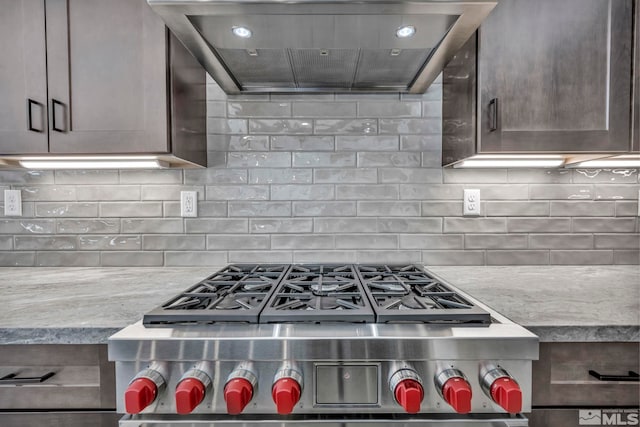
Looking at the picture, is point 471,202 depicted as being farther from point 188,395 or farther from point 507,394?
point 188,395

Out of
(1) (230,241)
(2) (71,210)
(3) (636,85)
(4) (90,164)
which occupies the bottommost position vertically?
(1) (230,241)

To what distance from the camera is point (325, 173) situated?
1576 mm

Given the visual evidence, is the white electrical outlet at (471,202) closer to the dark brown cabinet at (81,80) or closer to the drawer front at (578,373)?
the drawer front at (578,373)

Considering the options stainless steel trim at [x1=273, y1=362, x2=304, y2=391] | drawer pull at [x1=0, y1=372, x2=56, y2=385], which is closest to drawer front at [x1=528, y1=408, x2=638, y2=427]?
stainless steel trim at [x1=273, y1=362, x2=304, y2=391]

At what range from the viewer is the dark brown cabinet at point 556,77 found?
3.92 feet

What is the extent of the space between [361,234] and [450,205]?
435mm

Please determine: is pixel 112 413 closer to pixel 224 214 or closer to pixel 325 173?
pixel 224 214

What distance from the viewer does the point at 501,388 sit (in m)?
0.72

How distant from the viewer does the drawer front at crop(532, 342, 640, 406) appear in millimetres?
869

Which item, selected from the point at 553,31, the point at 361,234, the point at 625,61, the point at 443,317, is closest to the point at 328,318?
the point at 443,317

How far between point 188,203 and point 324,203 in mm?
624

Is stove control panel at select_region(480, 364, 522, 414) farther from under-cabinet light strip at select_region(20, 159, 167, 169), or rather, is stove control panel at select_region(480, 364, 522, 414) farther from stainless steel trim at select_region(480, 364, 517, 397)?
under-cabinet light strip at select_region(20, 159, 167, 169)

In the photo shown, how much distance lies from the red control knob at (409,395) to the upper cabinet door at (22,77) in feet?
4.63

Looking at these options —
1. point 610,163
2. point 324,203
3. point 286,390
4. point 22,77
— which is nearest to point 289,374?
point 286,390
